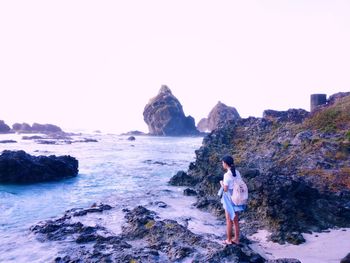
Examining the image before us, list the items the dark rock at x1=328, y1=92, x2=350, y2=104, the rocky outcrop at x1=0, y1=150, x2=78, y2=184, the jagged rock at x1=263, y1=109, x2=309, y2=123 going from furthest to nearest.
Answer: the rocky outcrop at x1=0, y1=150, x2=78, y2=184, the dark rock at x1=328, y1=92, x2=350, y2=104, the jagged rock at x1=263, y1=109, x2=309, y2=123

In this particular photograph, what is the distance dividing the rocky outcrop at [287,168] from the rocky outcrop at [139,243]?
7.37ft

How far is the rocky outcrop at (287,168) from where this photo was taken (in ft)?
34.0

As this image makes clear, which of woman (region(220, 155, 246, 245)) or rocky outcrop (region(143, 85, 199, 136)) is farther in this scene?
rocky outcrop (region(143, 85, 199, 136))

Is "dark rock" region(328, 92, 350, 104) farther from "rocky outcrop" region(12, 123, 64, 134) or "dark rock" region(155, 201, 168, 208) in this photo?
"rocky outcrop" region(12, 123, 64, 134)

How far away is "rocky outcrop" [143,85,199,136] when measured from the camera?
390ft

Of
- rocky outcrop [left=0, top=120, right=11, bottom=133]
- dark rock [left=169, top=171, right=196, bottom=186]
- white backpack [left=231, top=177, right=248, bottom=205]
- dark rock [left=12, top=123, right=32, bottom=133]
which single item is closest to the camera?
white backpack [left=231, top=177, right=248, bottom=205]

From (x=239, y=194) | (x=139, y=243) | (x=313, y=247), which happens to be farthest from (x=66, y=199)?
(x=313, y=247)

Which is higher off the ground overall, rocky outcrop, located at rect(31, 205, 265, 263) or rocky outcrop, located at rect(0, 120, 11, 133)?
rocky outcrop, located at rect(0, 120, 11, 133)

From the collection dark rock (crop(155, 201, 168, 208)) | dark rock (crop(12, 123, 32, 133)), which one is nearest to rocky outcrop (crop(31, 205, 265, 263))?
dark rock (crop(155, 201, 168, 208))

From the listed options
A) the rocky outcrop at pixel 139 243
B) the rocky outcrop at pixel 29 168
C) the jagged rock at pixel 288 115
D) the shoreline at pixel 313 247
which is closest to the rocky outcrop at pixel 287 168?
the jagged rock at pixel 288 115

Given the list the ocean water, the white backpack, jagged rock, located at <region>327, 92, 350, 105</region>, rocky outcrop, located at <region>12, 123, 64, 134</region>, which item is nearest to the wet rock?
the ocean water

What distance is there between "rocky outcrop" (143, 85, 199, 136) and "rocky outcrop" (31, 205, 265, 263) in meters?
107

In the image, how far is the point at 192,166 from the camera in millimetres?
21750

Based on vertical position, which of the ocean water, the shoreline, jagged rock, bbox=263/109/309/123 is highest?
jagged rock, bbox=263/109/309/123
